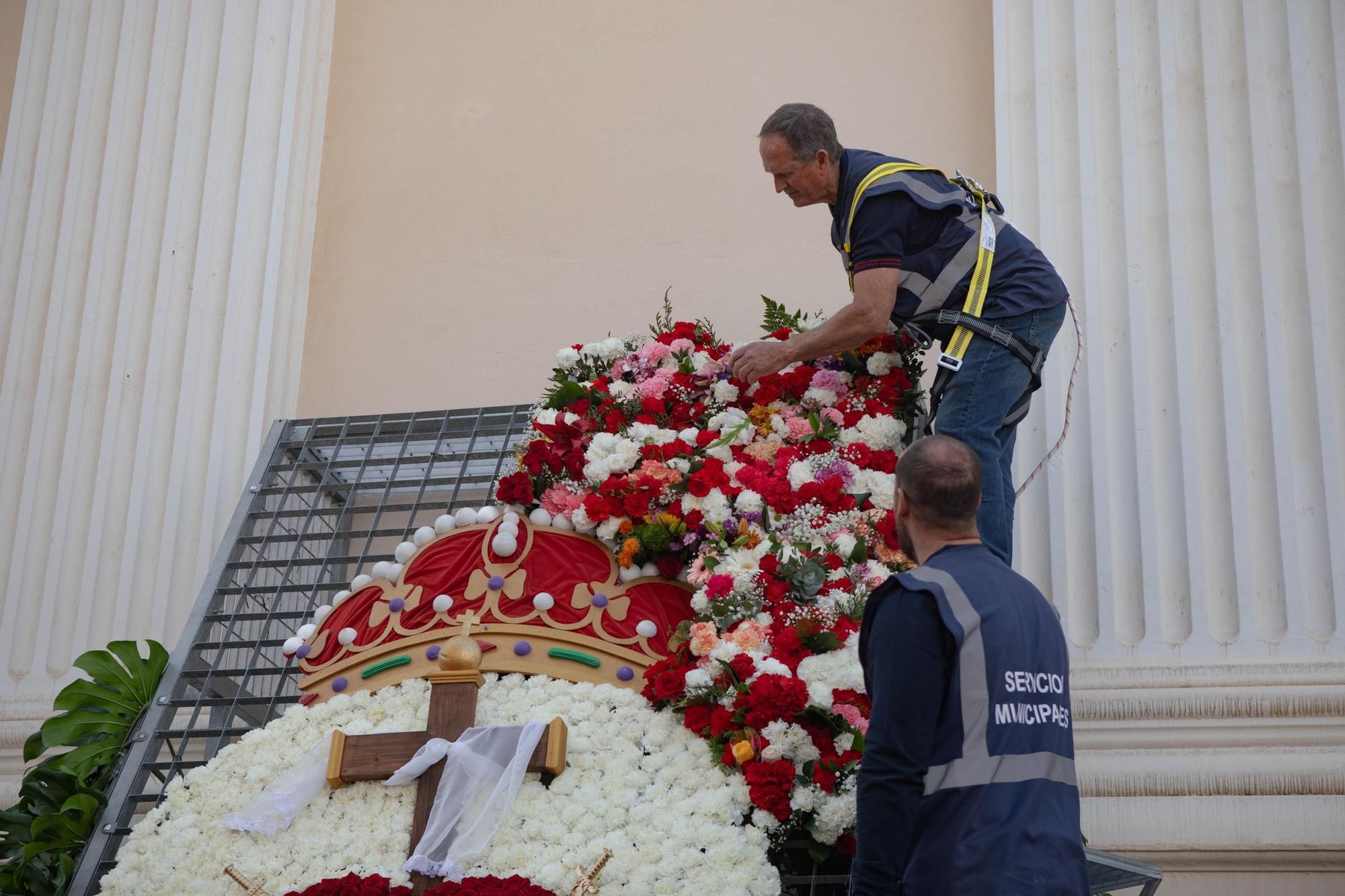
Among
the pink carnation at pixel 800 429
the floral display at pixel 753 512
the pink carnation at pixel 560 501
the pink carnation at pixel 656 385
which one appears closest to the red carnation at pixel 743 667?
the floral display at pixel 753 512

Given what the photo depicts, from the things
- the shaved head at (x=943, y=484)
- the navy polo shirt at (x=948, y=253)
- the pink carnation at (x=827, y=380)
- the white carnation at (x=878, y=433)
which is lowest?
the shaved head at (x=943, y=484)

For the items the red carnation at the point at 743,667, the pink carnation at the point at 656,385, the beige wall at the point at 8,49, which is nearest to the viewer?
the red carnation at the point at 743,667

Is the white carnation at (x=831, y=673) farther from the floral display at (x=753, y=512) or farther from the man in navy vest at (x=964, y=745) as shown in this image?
the man in navy vest at (x=964, y=745)

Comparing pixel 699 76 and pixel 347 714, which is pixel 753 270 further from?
pixel 347 714

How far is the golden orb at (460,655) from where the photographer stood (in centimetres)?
365

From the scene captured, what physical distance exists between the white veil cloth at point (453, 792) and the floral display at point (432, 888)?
73 millimetres

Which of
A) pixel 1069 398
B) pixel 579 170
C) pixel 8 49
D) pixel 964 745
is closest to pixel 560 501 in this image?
pixel 1069 398

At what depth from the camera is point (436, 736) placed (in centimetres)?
358

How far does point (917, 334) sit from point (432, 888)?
6.82 feet

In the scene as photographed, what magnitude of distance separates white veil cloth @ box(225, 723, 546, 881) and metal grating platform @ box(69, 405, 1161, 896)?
0.55 meters

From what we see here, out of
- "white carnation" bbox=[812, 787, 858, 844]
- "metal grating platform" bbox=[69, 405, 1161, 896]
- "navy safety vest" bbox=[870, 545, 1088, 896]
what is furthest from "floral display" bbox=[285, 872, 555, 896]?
"navy safety vest" bbox=[870, 545, 1088, 896]

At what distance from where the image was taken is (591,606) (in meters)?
3.92

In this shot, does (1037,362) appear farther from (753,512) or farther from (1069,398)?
(753,512)

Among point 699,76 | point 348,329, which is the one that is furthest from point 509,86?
point 348,329
